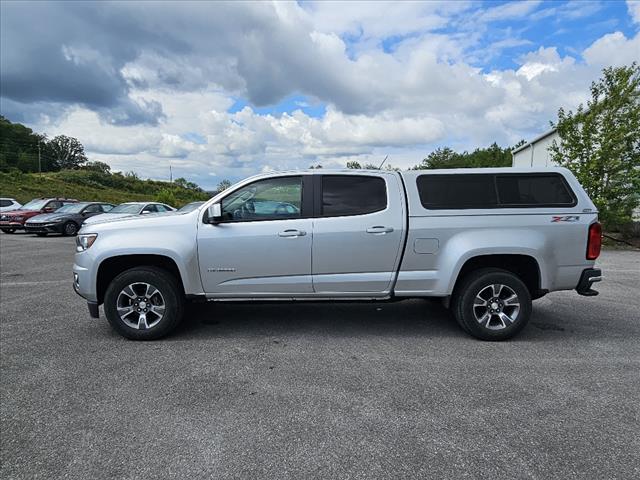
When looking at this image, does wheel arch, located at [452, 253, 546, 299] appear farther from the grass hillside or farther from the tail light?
the grass hillside

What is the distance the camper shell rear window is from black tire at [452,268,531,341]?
787 millimetres

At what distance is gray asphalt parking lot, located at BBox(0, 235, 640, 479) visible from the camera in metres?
2.52

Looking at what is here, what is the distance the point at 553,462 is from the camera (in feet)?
8.20

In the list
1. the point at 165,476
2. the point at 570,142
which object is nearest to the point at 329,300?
the point at 165,476

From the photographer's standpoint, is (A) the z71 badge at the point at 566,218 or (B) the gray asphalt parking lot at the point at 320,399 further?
(A) the z71 badge at the point at 566,218

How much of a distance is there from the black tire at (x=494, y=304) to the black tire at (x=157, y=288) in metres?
3.17

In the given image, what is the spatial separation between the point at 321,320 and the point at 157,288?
2027 mm

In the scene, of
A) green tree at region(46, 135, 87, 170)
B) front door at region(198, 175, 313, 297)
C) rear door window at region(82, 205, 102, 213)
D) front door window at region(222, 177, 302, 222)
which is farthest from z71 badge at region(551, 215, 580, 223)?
green tree at region(46, 135, 87, 170)

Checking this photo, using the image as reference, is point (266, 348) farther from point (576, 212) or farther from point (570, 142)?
point (570, 142)

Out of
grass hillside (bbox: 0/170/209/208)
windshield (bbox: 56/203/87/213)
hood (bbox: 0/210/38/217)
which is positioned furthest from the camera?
grass hillside (bbox: 0/170/209/208)

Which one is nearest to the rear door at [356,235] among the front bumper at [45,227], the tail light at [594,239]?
the tail light at [594,239]

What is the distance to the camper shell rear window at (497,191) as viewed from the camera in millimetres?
4523

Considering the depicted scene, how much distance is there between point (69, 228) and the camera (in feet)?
58.2

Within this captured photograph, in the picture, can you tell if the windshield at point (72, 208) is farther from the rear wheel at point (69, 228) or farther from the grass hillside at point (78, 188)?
the grass hillside at point (78, 188)
